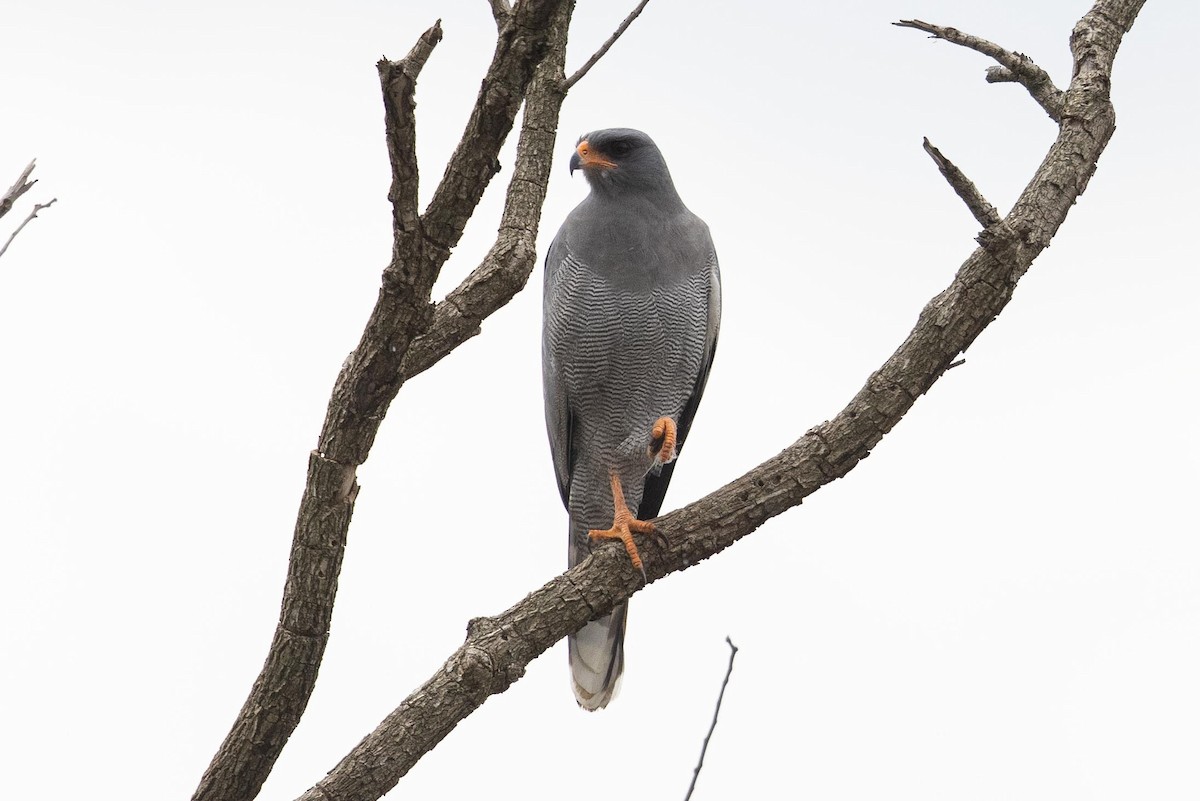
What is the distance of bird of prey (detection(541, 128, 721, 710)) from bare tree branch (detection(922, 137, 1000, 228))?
6.32 ft

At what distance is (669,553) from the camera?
4.40 m

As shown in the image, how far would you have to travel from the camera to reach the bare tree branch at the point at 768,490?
388 centimetres

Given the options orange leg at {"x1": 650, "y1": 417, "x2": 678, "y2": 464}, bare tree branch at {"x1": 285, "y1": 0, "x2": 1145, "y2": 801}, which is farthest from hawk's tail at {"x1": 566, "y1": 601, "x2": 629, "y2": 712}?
bare tree branch at {"x1": 285, "y1": 0, "x2": 1145, "y2": 801}

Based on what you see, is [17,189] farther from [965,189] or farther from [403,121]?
[965,189]

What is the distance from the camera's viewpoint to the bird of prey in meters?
5.70

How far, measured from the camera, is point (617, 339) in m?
5.67

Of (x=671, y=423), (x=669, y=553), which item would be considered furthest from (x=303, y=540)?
(x=671, y=423)

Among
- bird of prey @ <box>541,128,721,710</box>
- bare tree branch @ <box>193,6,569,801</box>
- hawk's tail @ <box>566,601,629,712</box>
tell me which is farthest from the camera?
hawk's tail @ <box>566,601,629,712</box>

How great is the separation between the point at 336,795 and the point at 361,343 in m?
1.42

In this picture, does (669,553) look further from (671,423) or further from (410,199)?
(410,199)

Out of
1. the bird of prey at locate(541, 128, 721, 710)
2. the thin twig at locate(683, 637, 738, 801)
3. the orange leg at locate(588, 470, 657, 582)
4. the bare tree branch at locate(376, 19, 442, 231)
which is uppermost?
the bird of prey at locate(541, 128, 721, 710)

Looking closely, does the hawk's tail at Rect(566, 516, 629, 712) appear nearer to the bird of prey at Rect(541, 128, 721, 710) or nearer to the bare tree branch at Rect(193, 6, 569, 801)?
the bird of prey at Rect(541, 128, 721, 710)

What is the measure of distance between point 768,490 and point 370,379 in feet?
4.94

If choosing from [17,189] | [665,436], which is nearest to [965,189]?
[665,436]
